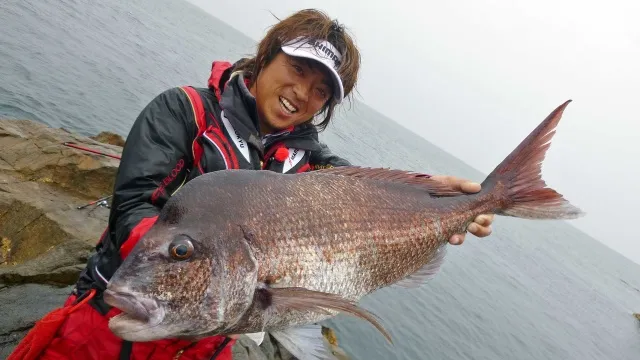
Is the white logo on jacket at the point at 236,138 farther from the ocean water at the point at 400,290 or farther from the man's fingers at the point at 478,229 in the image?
the ocean water at the point at 400,290

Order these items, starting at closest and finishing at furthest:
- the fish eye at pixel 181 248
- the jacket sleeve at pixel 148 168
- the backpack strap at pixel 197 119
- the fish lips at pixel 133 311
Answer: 1. the fish lips at pixel 133 311
2. the fish eye at pixel 181 248
3. the jacket sleeve at pixel 148 168
4. the backpack strap at pixel 197 119

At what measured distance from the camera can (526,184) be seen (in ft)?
11.0

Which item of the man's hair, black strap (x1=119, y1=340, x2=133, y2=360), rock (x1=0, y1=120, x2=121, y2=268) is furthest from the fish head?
rock (x1=0, y1=120, x2=121, y2=268)

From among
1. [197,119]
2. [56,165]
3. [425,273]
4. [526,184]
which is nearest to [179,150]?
[197,119]

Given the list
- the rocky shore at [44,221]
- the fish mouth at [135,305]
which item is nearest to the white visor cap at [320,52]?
the fish mouth at [135,305]

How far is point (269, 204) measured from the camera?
2.16m

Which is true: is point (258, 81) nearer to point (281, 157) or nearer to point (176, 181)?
point (281, 157)

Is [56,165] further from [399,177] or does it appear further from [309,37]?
[399,177]

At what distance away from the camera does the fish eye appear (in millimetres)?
1783

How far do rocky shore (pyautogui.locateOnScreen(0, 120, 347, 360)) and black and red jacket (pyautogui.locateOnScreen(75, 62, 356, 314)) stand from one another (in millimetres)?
3368

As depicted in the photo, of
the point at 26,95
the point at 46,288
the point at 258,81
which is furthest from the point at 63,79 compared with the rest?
the point at 258,81

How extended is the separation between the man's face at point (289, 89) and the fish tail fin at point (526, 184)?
5.26ft

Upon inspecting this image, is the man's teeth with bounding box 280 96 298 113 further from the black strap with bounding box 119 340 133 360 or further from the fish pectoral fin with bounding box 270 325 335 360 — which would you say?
the black strap with bounding box 119 340 133 360

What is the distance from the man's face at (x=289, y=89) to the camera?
2.96m
